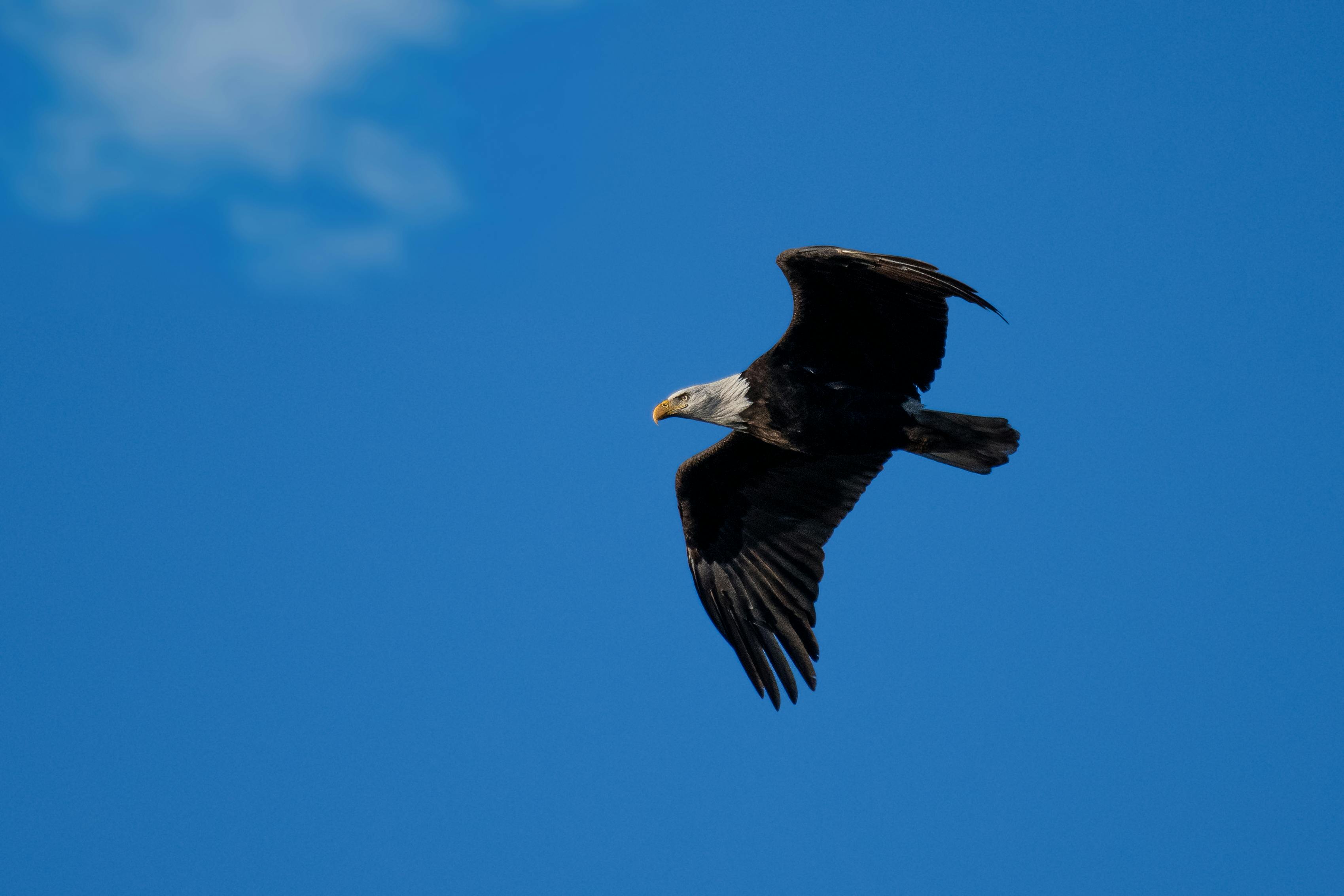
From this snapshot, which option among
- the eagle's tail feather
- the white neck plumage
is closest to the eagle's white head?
the white neck plumage

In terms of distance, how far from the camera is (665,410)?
1093 centimetres

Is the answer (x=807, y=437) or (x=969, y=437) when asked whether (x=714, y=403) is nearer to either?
(x=807, y=437)

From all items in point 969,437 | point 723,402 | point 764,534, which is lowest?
point 969,437

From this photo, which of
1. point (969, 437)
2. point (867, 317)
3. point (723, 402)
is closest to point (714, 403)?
point (723, 402)

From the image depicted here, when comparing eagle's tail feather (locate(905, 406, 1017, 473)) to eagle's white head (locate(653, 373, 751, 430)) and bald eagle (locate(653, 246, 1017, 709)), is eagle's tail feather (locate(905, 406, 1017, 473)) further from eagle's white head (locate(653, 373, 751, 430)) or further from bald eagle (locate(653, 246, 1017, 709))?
eagle's white head (locate(653, 373, 751, 430))

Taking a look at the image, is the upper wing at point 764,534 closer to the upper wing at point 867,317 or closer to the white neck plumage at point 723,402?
the white neck plumage at point 723,402

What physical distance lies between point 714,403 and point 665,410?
0.55 m

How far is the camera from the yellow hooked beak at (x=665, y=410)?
10875 mm

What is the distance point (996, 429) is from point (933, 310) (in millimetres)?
1156

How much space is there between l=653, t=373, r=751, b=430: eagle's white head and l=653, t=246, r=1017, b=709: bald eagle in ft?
0.04

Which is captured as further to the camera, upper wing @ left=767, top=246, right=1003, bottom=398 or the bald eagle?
the bald eagle

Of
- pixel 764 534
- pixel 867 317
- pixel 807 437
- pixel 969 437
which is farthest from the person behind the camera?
pixel 764 534

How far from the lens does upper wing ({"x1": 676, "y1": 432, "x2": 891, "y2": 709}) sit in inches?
437

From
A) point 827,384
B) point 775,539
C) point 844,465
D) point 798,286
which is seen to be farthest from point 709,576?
point 798,286
